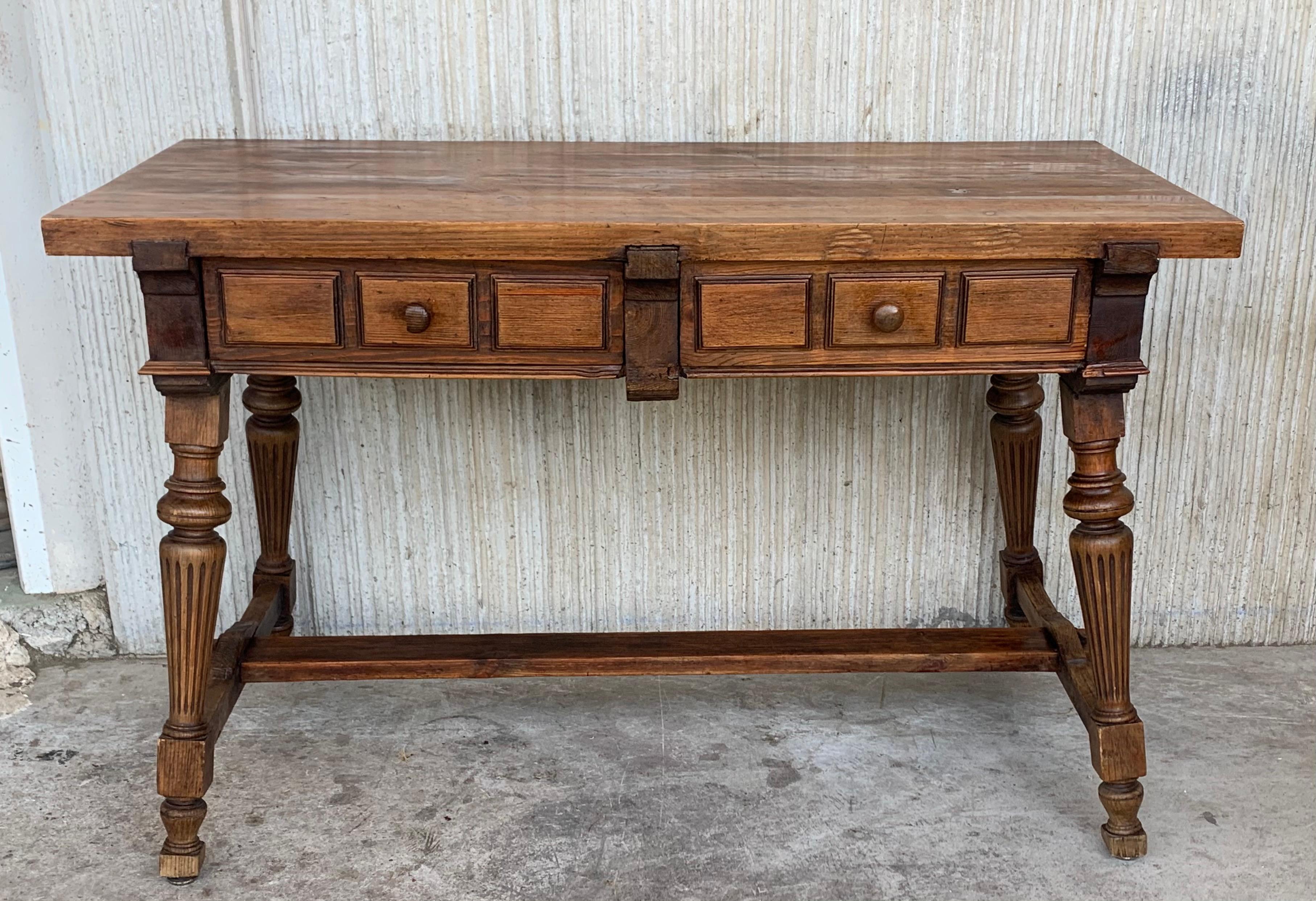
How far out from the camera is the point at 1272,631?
295 cm

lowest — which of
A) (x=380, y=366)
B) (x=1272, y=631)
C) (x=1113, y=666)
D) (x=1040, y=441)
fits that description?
(x=1272, y=631)

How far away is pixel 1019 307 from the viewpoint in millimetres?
1969

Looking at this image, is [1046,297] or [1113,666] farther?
[1113,666]

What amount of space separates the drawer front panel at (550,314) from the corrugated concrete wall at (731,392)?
2.52ft

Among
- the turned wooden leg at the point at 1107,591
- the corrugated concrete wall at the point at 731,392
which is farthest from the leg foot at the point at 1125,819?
the corrugated concrete wall at the point at 731,392

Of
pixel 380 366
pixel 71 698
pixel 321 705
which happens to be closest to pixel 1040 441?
pixel 380 366

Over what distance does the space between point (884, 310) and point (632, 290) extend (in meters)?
0.39

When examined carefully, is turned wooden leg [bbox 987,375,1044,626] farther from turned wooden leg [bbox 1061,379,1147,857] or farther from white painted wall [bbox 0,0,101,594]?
white painted wall [bbox 0,0,101,594]

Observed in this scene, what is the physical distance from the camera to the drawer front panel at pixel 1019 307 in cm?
195

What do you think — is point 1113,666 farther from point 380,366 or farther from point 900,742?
point 380,366

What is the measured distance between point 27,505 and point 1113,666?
2263 mm

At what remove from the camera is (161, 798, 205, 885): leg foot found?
2125 mm

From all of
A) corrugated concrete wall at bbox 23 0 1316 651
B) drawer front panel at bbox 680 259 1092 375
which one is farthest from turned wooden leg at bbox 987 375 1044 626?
drawer front panel at bbox 680 259 1092 375

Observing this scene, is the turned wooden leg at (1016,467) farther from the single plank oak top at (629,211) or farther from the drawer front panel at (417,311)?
the drawer front panel at (417,311)
